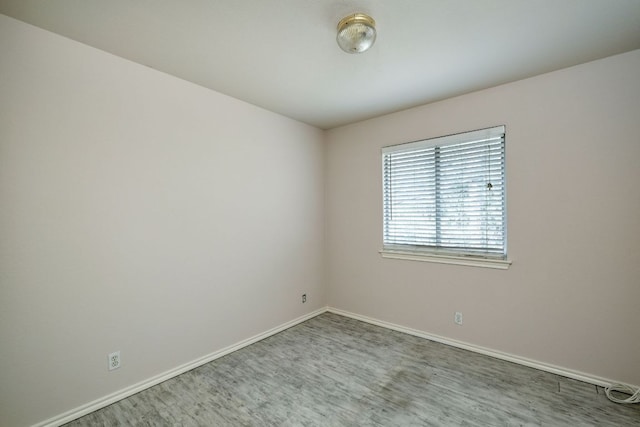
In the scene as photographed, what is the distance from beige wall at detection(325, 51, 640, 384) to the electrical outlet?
2754 mm

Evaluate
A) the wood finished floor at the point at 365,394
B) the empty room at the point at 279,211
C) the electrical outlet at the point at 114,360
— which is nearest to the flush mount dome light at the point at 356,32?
the empty room at the point at 279,211

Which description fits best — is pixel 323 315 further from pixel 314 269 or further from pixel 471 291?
pixel 471 291

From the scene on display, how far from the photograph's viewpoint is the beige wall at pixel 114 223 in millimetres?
1750

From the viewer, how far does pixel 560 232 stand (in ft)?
7.77

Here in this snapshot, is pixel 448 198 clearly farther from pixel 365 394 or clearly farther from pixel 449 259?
pixel 365 394

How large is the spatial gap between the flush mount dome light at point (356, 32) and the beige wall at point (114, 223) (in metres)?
1.51

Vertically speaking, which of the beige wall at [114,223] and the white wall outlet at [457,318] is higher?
the beige wall at [114,223]

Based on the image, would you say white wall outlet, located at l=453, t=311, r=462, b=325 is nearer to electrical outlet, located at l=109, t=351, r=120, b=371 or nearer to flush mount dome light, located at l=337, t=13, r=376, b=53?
flush mount dome light, located at l=337, t=13, r=376, b=53

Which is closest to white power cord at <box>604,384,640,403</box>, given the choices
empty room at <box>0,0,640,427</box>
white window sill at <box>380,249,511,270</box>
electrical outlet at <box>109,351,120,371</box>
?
empty room at <box>0,0,640,427</box>

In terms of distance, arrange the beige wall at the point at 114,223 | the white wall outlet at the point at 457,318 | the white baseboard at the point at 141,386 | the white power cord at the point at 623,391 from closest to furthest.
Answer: the beige wall at the point at 114,223
the white baseboard at the point at 141,386
the white power cord at the point at 623,391
the white wall outlet at the point at 457,318

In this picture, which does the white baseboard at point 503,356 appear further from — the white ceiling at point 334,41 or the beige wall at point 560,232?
the white ceiling at point 334,41

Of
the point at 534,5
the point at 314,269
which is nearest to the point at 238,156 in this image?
the point at 314,269

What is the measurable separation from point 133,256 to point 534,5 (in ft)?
Result: 10.3

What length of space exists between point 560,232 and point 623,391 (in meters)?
1.21
